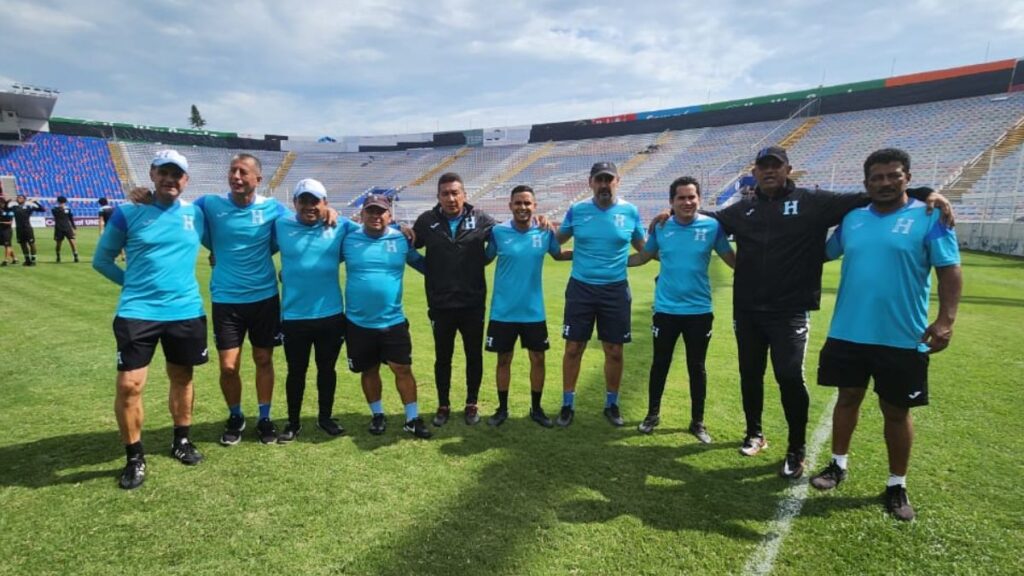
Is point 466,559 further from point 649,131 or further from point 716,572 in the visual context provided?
point 649,131

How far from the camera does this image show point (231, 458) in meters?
3.88

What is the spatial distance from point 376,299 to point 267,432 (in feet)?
4.56

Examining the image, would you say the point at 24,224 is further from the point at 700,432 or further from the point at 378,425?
the point at 700,432

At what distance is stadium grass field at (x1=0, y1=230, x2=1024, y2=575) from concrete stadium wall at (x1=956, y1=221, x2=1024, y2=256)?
1899 cm

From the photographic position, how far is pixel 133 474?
3.48 meters

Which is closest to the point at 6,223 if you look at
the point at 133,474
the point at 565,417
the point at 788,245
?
the point at 133,474

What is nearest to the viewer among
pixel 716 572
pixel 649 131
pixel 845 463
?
pixel 716 572

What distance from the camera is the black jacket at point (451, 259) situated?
4.43m

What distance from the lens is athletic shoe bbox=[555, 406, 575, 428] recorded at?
4.57 metres

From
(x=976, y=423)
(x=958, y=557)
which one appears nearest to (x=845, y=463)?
(x=958, y=557)

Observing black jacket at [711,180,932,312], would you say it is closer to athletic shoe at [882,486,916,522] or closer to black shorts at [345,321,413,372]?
athletic shoe at [882,486,916,522]

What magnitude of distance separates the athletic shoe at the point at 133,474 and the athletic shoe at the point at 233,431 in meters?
0.60

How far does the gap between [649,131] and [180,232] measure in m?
48.6

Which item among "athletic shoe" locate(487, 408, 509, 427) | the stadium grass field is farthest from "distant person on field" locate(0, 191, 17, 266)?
"athletic shoe" locate(487, 408, 509, 427)
